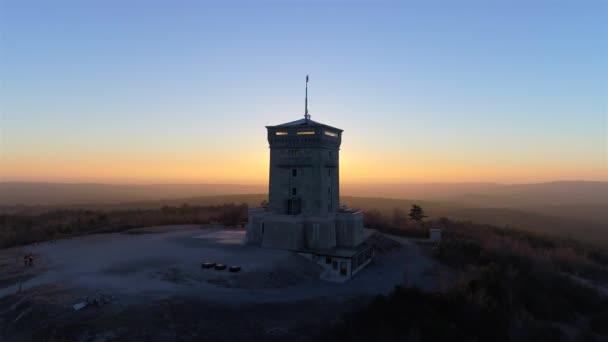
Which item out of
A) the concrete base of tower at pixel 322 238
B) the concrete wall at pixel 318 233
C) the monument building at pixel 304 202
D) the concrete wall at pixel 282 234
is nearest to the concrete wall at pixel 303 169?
the monument building at pixel 304 202

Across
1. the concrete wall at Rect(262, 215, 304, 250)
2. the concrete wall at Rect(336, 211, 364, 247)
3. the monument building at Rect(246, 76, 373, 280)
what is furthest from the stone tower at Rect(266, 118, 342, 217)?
the concrete wall at Rect(262, 215, 304, 250)

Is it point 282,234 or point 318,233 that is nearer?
point 282,234

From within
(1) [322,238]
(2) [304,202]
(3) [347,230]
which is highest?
(2) [304,202]

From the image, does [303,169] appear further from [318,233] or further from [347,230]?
[347,230]

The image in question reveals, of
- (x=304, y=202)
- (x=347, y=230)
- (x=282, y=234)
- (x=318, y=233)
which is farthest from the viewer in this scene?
(x=347, y=230)

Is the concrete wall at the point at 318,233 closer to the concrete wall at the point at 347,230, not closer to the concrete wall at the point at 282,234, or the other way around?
the concrete wall at the point at 282,234

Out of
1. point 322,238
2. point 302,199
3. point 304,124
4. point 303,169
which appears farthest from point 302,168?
point 322,238

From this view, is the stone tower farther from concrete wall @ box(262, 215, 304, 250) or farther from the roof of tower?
concrete wall @ box(262, 215, 304, 250)

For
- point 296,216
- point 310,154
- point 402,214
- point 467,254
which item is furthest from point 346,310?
point 402,214

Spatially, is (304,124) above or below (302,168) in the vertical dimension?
above
